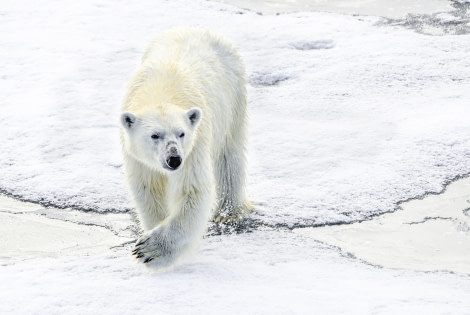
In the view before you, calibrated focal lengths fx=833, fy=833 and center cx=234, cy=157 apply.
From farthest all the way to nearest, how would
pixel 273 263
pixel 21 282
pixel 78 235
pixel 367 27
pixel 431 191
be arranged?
1. pixel 367 27
2. pixel 431 191
3. pixel 78 235
4. pixel 273 263
5. pixel 21 282

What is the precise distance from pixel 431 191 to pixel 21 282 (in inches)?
123

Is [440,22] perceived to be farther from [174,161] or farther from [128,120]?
[174,161]

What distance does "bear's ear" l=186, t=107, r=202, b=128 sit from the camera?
4.54 m

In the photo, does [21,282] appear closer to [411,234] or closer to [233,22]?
[411,234]

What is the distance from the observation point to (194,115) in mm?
4562

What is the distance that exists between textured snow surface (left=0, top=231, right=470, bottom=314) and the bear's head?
595mm

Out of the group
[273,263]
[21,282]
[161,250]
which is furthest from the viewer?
[273,263]

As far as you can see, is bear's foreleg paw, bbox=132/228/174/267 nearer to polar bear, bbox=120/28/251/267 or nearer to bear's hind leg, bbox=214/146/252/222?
polar bear, bbox=120/28/251/267

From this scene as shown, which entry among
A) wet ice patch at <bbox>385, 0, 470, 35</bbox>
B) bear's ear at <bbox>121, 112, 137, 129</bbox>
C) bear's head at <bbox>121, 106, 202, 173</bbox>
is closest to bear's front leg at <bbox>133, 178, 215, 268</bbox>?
bear's head at <bbox>121, 106, 202, 173</bbox>

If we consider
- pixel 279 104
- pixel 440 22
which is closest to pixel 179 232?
pixel 279 104

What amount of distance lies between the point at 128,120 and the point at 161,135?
0.22m

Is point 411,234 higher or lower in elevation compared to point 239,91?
lower

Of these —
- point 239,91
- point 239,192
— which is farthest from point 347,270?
point 239,91

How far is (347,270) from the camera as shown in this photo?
Result: 15.6 feet
